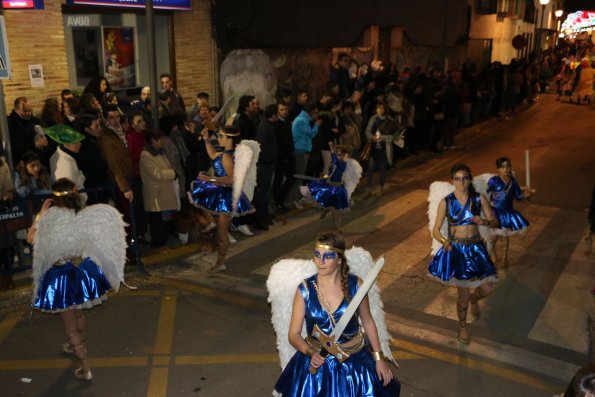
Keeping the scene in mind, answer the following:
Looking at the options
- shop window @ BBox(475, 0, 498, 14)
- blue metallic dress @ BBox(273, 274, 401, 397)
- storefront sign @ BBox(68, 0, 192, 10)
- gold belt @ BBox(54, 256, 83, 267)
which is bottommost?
blue metallic dress @ BBox(273, 274, 401, 397)

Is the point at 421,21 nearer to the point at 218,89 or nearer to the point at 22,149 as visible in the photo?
the point at 218,89

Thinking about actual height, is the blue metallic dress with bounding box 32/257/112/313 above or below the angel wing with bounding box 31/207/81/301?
below

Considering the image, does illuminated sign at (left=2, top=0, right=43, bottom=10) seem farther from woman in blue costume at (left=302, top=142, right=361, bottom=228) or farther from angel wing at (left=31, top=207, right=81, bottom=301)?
angel wing at (left=31, top=207, right=81, bottom=301)

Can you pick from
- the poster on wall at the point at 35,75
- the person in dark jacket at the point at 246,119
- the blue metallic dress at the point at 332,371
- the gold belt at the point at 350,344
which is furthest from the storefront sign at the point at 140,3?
the gold belt at the point at 350,344

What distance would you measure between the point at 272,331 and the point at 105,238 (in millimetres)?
2133

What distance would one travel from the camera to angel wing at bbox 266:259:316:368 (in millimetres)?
4465

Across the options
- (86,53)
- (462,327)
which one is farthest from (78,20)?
(462,327)

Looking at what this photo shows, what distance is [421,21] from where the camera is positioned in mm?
21875

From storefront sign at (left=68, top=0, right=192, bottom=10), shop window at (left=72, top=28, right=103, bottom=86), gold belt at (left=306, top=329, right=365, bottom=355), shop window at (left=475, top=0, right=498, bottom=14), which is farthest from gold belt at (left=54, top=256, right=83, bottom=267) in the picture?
shop window at (left=475, top=0, right=498, bottom=14)

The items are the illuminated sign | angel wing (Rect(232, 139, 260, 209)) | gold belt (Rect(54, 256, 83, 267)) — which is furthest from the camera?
the illuminated sign

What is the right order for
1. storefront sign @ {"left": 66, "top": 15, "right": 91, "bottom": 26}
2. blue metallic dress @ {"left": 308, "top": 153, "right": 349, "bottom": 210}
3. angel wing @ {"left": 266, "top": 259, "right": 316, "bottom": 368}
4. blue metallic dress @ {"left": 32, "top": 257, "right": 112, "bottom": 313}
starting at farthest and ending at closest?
storefront sign @ {"left": 66, "top": 15, "right": 91, "bottom": 26} < blue metallic dress @ {"left": 308, "top": 153, "right": 349, "bottom": 210} < blue metallic dress @ {"left": 32, "top": 257, "right": 112, "bottom": 313} < angel wing @ {"left": 266, "top": 259, "right": 316, "bottom": 368}

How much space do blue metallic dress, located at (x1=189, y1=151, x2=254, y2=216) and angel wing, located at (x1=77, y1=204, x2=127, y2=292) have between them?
2.22m

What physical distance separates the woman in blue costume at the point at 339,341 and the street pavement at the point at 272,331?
1.43m

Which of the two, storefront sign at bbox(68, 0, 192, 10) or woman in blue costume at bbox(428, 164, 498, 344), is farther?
storefront sign at bbox(68, 0, 192, 10)
